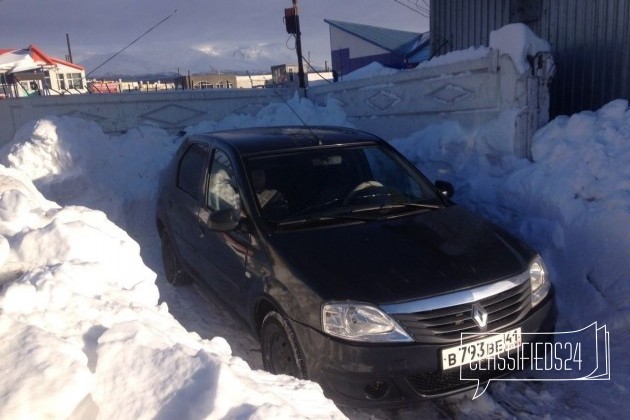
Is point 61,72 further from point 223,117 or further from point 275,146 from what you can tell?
point 275,146

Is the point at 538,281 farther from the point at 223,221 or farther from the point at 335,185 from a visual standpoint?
the point at 223,221

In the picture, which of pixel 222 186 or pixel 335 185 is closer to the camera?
pixel 335 185

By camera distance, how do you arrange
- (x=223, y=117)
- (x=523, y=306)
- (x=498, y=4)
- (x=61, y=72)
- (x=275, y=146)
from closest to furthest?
(x=523, y=306), (x=275, y=146), (x=498, y=4), (x=223, y=117), (x=61, y=72)

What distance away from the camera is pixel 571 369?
3.62m

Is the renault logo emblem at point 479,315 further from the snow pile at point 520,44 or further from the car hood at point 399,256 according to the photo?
the snow pile at point 520,44

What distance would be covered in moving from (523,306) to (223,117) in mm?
7309

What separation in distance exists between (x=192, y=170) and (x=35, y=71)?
2586 centimetres

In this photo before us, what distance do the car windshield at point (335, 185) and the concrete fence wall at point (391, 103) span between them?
2445mm

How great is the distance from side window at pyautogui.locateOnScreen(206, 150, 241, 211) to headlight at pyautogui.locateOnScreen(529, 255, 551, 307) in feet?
6.37

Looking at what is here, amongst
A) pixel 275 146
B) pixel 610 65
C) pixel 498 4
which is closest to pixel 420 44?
pixel 498 4

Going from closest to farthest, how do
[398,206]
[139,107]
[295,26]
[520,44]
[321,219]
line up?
[321,219]
[398,206]
[520,44]
[139,107]
[295,26]

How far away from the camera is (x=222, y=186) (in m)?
4.15

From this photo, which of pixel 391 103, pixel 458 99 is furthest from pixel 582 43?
pixel 391 103

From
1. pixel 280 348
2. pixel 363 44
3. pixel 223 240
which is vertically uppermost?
pixel 363 44
